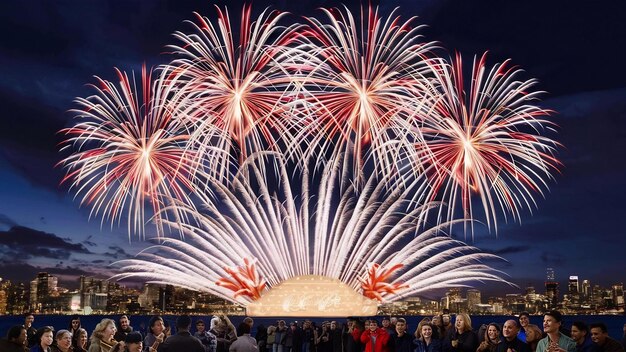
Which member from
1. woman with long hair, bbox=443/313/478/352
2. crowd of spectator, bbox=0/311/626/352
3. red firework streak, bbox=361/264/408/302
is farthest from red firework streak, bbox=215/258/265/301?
woman with long hair, bbox=443/313/478/352

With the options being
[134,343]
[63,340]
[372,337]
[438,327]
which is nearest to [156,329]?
[63,340]

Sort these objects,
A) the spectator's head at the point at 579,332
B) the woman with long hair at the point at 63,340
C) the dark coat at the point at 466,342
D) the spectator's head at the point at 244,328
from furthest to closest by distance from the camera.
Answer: the spectator's head at the point at 244,328, the dark coat at the point at 466,342, the spectator's head at the point at 579,332, the woman with long hair at the point at 63,340

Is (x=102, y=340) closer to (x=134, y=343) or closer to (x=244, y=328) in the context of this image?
(x=134, y=343)

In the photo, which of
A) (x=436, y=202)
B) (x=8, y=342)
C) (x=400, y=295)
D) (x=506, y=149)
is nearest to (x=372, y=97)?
(x=506, y=149)

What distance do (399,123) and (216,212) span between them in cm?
926

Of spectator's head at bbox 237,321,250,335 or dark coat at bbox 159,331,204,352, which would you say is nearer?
dark coat at bbox 159,331,204,352

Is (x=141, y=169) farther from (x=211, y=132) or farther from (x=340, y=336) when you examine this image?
(x=340, y=336)

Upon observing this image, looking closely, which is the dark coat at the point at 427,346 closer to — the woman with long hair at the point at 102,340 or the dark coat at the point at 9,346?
the woman with long hair at the point at 102,340

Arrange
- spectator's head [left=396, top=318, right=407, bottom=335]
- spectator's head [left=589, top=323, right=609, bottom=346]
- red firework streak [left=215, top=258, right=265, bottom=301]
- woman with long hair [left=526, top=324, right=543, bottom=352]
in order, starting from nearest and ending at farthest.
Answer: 1. spectator's head [left=589, top=323, right=609, bottom=346]
2. woman with long hair [left=526, top=324, right=543, bottom=352]
3. spectator's head [left=396, top=318, right=407, bottom=335]
4. red firework streak [left=215, top=258, right=265, bottom=301]

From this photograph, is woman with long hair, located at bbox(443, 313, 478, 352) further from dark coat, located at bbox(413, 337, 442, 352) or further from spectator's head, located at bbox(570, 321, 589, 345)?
spectator's head, located at bbox(570, 321, 589, 345)

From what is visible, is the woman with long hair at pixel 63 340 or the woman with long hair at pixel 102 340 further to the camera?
the woman with long hair at pixel 102 340

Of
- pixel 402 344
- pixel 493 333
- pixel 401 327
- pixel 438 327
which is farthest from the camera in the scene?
pixel 438 327

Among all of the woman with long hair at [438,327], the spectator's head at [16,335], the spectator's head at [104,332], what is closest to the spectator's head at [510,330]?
the woman with long hair at [438,327]

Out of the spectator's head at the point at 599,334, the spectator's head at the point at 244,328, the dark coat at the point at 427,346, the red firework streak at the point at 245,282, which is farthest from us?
the red firework streak at the point at 245,282
